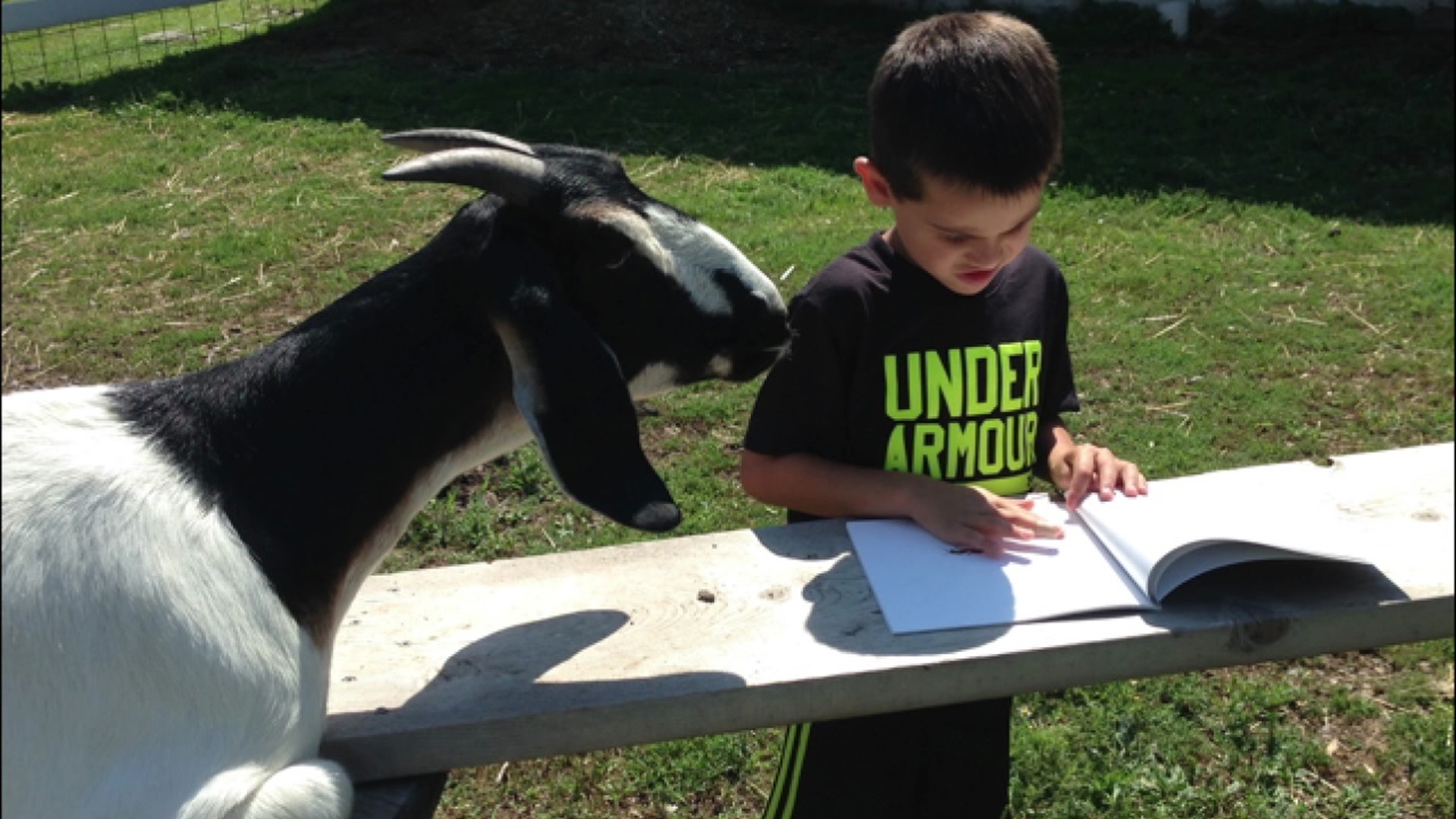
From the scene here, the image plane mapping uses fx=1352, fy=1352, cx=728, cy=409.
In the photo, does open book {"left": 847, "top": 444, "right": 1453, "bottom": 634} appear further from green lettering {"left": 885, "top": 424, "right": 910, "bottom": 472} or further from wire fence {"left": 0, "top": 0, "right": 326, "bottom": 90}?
wire fence {"left": 0, "top": 0, "right": 326, "bottom": 90}

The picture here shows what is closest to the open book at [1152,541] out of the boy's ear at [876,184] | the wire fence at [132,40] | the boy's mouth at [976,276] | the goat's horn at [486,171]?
the boy's mouth at [976,276]

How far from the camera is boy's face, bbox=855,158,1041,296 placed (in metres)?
2.21

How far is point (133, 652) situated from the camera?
1.74 meters

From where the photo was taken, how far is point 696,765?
3373 millimetres

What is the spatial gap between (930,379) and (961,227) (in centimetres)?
30

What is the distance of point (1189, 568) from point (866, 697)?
0.54 meters

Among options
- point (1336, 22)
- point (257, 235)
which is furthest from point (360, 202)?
point (1336, 22)

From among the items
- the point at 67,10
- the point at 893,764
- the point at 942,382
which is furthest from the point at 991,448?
the point at 67,10

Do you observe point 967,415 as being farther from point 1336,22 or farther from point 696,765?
point 1336,22

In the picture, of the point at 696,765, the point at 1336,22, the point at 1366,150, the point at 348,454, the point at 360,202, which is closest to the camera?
the point at 348,454

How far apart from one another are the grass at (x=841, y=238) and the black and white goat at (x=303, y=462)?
154cm

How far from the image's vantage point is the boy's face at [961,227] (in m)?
2.21

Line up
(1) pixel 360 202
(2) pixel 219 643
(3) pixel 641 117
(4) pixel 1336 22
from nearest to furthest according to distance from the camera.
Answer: (2) pixel 219 643 < (1) pixel 360 202 < (3) pixel 641 117 < (4) pixel 1336 22

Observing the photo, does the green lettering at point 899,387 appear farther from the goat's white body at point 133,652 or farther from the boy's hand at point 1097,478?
the goat's white body at point 133,652
